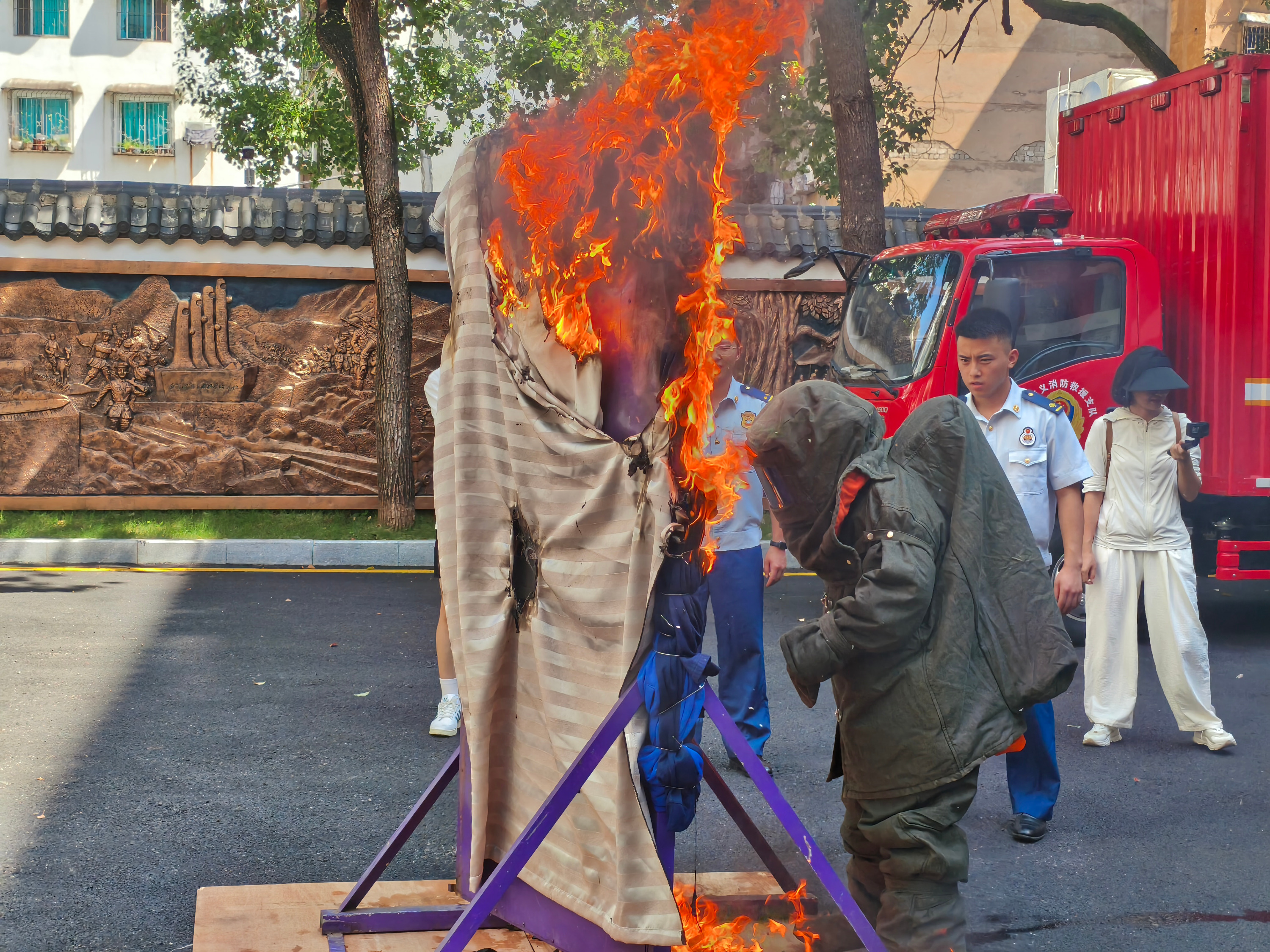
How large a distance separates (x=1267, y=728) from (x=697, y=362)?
15.1 feet

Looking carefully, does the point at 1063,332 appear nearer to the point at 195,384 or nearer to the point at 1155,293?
the point at 1155,293

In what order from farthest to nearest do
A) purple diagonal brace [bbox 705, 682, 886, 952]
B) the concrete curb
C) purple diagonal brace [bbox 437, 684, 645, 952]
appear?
the concrete curb, purple diagonal brace [bbox 705, 682, 886, 952], purple diagonal brace [bbox 437, 684, 645, 952]

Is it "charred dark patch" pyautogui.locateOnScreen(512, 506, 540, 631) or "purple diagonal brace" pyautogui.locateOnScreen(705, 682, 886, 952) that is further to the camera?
"charred dark patch" pyautogui.locateOnScreen(512, 506, 540, 631)

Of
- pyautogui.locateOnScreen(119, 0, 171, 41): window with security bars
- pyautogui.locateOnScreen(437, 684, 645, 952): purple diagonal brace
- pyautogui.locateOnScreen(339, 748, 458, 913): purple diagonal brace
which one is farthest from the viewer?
pyautogui.locateOnScreen(119, 0, 171, 41): window with security bars

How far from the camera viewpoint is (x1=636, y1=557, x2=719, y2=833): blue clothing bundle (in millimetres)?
2678

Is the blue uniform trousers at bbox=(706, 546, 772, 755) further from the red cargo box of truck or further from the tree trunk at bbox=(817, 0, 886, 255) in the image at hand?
the tree trunk at bbox=(817, 0, 886, 255)

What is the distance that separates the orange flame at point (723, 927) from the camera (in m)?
3.10

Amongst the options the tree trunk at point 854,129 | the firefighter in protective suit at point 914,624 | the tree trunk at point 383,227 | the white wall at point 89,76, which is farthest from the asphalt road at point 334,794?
the white wall at point 89,76

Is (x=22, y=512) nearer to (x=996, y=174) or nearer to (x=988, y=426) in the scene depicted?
(x=988, y=426)

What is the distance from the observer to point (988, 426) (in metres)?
4.73

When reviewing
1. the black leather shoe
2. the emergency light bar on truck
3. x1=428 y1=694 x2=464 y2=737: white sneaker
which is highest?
the emergency light bar on truck

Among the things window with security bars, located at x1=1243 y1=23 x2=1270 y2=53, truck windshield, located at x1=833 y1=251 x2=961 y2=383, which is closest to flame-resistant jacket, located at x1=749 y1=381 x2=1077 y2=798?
truck windshield, located at x1=833 y1=251 x2=961 y2=383

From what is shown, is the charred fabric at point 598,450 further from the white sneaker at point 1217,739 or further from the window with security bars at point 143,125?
the window with security bars at point 143,125

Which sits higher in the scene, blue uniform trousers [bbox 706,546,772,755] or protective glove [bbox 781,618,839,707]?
protective glove [bbox 781,618,839,707]
